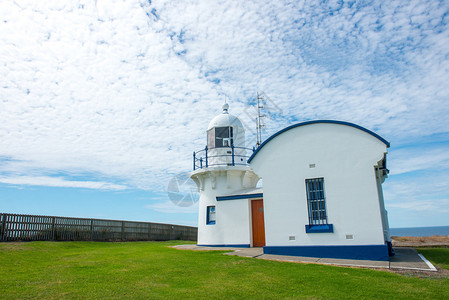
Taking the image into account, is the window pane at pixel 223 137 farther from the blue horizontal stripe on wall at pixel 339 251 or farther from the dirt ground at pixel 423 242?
the dirt ground at pixel 423 242

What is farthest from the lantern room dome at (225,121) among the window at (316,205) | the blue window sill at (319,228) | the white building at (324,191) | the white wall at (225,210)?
the blue window sill at (319,228)

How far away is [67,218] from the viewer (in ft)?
50.2

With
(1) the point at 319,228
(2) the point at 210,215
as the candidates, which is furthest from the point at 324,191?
(2) the point at 210,215

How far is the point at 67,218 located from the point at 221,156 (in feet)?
27.1

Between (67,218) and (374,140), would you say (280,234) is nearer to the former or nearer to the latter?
(374,140)

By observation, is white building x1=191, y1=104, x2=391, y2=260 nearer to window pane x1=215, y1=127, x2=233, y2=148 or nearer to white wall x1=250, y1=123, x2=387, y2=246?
white wall x1=250, y1=123, x2=387, y2=246

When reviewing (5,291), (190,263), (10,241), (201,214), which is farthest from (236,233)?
(5,291)

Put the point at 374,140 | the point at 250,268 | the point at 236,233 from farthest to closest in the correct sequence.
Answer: the point at 236,233 < the point at 374,140 < the point at 250,268

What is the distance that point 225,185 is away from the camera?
15773 mm

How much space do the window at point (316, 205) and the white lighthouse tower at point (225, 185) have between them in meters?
4.20

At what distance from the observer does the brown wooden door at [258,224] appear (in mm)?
14266

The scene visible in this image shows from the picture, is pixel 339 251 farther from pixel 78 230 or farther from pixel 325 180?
pixel 78 230

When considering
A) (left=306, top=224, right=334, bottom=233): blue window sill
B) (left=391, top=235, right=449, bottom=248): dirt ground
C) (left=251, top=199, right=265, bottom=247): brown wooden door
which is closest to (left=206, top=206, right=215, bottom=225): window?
(left=251, top=199, right=265, bottom=247): brown wooden door

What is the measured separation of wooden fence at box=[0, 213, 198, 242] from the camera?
1297cm
